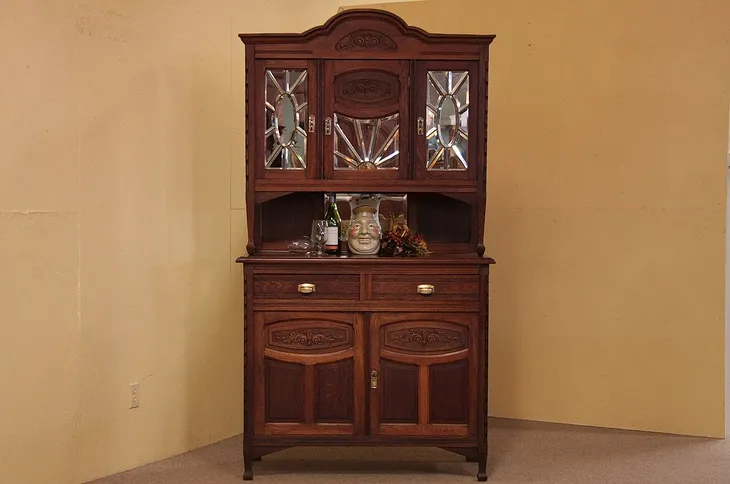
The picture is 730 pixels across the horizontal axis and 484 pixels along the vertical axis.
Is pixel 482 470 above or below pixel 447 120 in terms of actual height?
below

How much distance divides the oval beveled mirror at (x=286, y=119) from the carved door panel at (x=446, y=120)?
1.83 ft

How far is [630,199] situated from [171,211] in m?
2.45

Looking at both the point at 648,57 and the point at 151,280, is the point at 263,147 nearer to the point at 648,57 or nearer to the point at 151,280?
the point at 151,280

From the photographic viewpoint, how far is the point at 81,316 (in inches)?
156

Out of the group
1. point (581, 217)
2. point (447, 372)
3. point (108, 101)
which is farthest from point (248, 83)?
point (581, 217)

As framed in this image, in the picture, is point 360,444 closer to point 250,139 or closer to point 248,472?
point 248,472

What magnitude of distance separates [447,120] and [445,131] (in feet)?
0.17

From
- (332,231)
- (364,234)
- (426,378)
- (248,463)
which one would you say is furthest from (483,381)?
(248,463)

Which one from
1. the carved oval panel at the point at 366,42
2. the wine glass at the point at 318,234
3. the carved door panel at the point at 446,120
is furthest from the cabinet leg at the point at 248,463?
the carved oval panel at the point at 366,42

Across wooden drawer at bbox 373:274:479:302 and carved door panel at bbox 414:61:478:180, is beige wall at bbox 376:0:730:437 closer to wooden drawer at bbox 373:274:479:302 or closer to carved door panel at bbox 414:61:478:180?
carved door panel at bbox 414:61:478:180

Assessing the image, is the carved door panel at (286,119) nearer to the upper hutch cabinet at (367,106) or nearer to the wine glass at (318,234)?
the upper hutch cabinet at (367,106)

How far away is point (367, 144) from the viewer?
4172 mm

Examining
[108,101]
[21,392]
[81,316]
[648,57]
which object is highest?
[648,57]

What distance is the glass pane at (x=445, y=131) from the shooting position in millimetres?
4152
